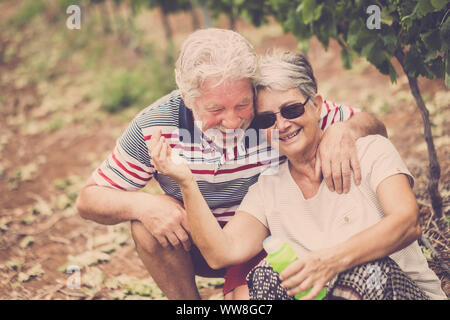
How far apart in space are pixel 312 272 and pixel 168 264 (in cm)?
90

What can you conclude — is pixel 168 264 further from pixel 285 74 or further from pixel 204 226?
pixel 285 74

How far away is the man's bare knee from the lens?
2.49 meters

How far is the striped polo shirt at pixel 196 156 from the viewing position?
247 centimetres

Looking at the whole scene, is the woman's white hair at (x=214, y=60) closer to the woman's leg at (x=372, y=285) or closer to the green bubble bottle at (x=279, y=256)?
the green bubble bottle at (x=279, y=256)

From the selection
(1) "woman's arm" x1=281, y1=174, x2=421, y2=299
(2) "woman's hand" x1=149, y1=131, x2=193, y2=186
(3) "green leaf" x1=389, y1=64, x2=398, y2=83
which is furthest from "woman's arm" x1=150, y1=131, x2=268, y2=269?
(3) "green leaf" x1=389, y1=64, x2=398, y2=83

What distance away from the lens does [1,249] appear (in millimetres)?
3992

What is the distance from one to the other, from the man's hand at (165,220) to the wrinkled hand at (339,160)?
0.70 meters

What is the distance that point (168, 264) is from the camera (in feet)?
8.40

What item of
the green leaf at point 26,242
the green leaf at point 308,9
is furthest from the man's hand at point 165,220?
the green leaf at point 26,242

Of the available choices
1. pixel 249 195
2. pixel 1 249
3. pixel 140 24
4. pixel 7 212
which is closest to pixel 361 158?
pixel 249 195

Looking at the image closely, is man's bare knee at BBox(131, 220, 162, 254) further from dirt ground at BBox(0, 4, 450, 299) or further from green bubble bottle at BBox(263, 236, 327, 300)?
dirt ground at BBox(0, 4, 450, 299)

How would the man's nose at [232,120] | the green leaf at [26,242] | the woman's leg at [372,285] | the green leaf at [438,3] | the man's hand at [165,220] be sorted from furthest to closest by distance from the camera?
the green leaf at [26,242] < the man's hand at [165,220] < the man's nose at [232,120] < the green leaf at [438,3] < the woman's leg at [372,285]

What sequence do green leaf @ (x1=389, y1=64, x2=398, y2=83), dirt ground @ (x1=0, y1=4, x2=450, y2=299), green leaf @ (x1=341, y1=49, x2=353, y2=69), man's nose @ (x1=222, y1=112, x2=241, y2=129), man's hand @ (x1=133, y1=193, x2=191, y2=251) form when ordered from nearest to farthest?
man's nose @ (x1=222, y1=112, x2=241, y2=129)
man's hand @ (x1=133, y1=193, x2=191, y2=251)
green leaf @ (x1=389, y1=64, x2=398, y2=83)
green leaf @ (x1=341, y1=49, x2=353, y2=69)
dirt ground @ (x1=0, y1=4, x2=450, y2=299)

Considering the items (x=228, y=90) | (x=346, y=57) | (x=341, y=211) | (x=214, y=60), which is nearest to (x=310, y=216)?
(x=341, y=211)
